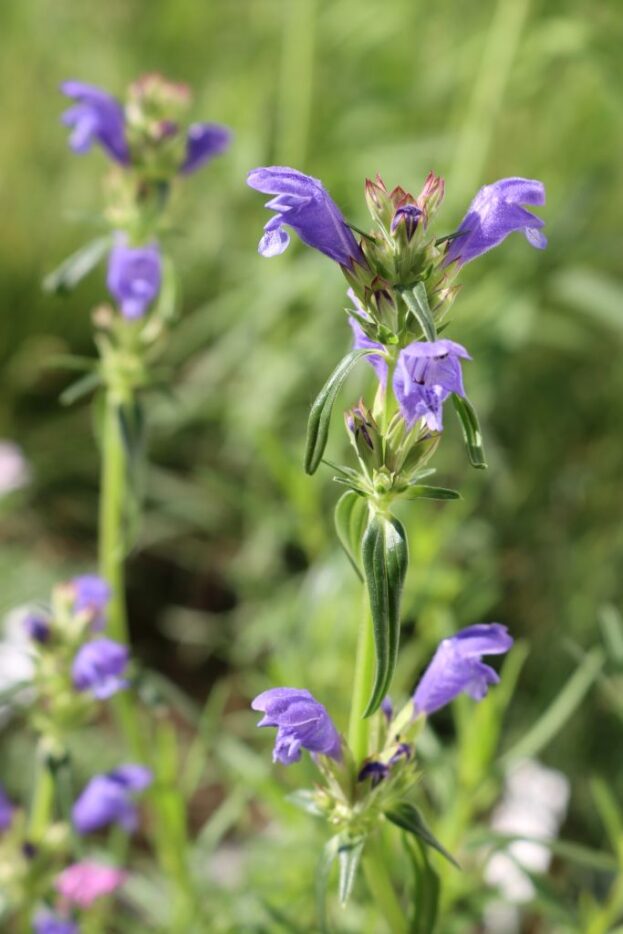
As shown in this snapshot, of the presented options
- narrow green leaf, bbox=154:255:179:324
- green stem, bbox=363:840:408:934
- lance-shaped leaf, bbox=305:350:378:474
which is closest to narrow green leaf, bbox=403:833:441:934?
green stem, bbox=363:840:408:934

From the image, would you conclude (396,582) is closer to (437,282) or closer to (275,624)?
(437,282)

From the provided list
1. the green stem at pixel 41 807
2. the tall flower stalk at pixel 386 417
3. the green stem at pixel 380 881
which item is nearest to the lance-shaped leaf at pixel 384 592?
the tall flower stalk at pixel 386 417

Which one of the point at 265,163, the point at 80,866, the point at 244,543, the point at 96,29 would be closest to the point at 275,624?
the point at 80,866

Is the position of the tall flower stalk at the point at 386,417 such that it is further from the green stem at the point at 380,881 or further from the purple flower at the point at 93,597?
the purple flower at the point at 93,597

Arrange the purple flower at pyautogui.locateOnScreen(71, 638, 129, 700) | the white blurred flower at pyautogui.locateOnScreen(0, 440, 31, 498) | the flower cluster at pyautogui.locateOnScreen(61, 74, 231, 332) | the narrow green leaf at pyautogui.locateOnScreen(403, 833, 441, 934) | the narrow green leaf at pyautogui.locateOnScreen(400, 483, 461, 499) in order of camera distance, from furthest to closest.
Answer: the white blurred flower at pyautogui.locateOnScreen(0, 440, 31, 498), the flower cluster at pyautogui.locateOnScreen(61, 74, 231, 332), the purple flower at pyautogui.locateOnScreen(71, 638, 129, 700), the narrow green leaf at pyautogui.locateOnScreen(403, 833, 441, 934), the narrow green leaf at pyautogui.locateOnScreen(400, 483, 461, 499)

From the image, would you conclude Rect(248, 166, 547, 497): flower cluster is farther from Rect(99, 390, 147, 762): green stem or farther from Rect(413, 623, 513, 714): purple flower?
Rect(99, 390, 147, 762): green stem

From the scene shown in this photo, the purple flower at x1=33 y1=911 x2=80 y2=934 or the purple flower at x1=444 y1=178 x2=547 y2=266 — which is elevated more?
the purple flower at x1=444 y1=178 x2=547 y2=266

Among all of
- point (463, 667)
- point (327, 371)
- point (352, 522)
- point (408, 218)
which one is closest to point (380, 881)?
point (463, 667)

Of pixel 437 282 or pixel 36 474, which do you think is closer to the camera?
pixel 437 282
